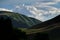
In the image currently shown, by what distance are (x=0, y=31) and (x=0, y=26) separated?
60.8 inches

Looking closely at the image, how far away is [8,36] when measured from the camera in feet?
161

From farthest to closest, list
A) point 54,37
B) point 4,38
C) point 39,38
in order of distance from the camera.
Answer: point 39,38, point 54,37, point 4,38

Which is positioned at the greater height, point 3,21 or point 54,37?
point 3,21

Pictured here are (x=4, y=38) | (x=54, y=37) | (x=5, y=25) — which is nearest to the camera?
(x=4, y=38)

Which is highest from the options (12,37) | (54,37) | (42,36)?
(12,37)

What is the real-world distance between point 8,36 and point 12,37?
1.29 m

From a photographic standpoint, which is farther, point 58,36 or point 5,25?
point 58,36

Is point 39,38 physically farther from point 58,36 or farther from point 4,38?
point 4,38

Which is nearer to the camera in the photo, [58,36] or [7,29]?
[7,29]

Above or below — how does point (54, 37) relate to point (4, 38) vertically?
below

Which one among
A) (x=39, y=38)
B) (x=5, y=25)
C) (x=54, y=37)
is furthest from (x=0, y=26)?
(x=39, y=38)

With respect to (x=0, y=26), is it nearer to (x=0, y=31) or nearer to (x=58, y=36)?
(x=0, y=31)

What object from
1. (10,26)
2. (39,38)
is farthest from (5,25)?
(39,38)

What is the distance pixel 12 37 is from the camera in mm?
50312
